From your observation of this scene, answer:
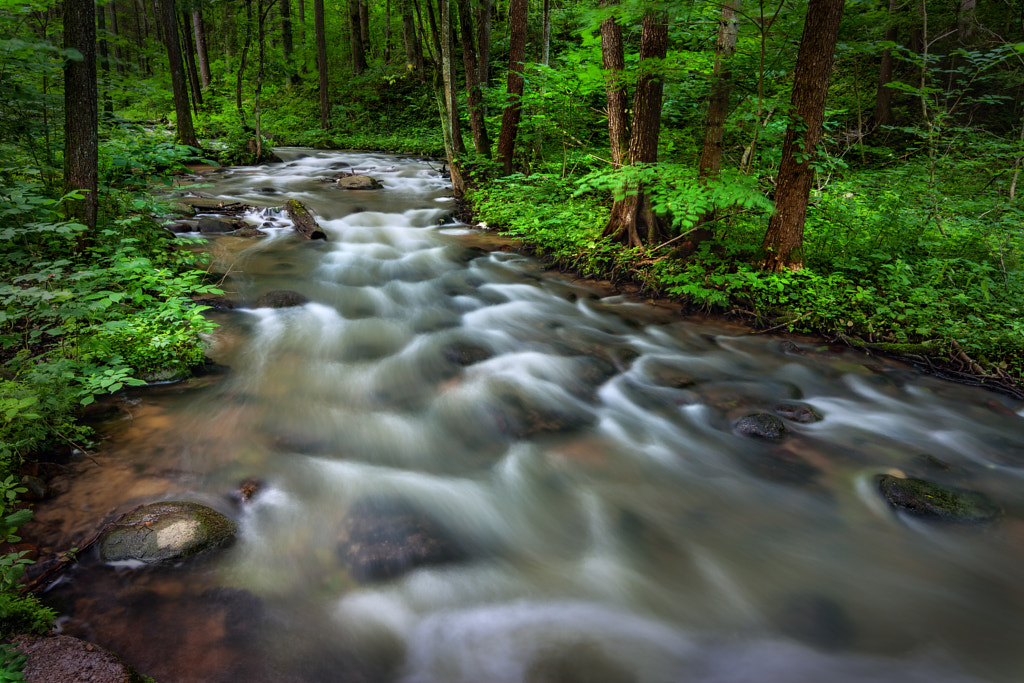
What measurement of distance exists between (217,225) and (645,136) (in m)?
6.98

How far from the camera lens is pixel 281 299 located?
6469 millimetres

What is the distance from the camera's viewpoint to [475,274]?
26.2 feet

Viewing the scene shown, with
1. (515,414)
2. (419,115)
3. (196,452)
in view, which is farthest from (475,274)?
(419,115)

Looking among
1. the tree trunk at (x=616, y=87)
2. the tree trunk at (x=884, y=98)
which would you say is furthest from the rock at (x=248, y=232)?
the tree trunk at (x=884, y=98)

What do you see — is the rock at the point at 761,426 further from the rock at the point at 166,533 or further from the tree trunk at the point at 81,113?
the tree trunk at the point at 81,113

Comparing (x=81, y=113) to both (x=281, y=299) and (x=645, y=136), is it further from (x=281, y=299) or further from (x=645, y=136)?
(x=645, y=136)

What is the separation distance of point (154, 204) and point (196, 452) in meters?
3.98

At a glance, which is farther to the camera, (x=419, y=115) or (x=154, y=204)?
(x=419, y=115)

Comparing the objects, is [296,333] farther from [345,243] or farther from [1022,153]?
[1022,153]

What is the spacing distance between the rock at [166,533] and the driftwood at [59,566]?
0.17 feet

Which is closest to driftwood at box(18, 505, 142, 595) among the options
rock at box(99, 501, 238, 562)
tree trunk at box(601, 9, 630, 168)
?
rock at box(99, 501, 238, 562)

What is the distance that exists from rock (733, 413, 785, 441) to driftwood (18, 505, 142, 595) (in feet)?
14.7

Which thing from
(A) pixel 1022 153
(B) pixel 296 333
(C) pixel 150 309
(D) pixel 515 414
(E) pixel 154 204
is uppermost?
(A) pixel 1022 153

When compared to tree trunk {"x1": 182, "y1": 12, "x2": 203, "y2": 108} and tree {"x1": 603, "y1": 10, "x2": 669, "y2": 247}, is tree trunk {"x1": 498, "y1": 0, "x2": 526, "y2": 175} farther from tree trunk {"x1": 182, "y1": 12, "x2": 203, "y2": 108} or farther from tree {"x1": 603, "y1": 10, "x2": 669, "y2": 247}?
tree trunk {"x1": 182, "y1": 12, "x2": 203, "y2": 108}
